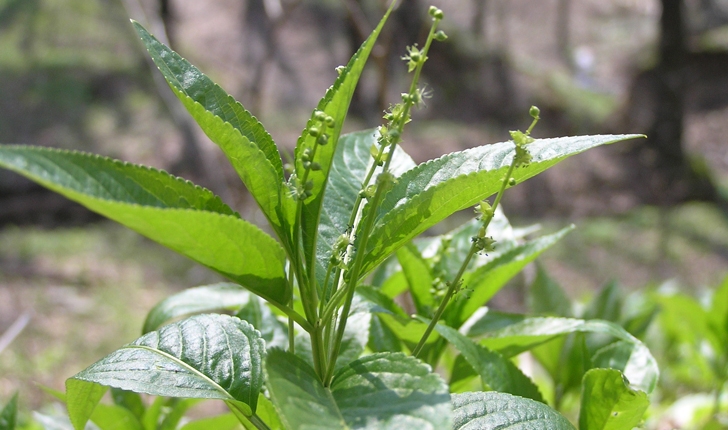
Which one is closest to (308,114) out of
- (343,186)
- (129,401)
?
(129,401)

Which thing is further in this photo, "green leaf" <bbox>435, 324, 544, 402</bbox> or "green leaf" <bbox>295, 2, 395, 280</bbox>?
"green leaf" <bbox>435, 324, 544, 402</bbox>

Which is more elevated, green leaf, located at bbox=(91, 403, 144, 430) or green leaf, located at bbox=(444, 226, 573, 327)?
green leaf, located at bbox=(444, 226, 573, 327)

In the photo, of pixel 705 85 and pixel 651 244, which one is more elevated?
pixel 705 85

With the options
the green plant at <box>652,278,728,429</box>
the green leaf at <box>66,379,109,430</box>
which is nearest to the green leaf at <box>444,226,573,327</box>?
the green leaf at <box>66,379,109,430</box>

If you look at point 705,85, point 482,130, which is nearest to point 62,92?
point 482,130

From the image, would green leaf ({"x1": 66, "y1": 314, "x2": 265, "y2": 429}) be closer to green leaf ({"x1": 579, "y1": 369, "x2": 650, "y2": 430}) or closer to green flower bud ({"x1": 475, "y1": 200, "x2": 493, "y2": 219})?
green flower bud ({"x1": 475, "y1": 200, "x2": 493, "y2": 219})

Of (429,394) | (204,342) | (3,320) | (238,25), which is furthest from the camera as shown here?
(238,25)

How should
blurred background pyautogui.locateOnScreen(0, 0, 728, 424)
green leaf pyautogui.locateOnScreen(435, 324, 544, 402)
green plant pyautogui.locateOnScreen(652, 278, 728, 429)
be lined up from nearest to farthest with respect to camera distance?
1. green leaf pyautogui.locateOnScreen(435, 324, 544, 402)
2. green plant pyautogui.locateOnScreen(652, 278, 728, 429)
3. blurred background pyautogui.locateOnScreen(0, 0, 728, 424)

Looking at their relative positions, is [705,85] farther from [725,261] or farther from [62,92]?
[62,92]
